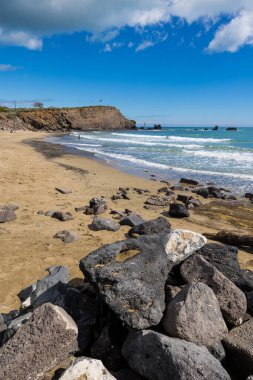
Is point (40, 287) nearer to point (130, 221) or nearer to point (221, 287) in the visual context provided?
point (221, 287)

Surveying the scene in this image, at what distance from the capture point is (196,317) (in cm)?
362

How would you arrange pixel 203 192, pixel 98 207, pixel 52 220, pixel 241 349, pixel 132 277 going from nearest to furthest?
pixel 241 349, pixel 132 277, pixel 52 220, pixel 98 207, pixel 203 192

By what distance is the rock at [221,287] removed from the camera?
399 cm

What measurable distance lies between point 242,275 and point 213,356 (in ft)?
5.19

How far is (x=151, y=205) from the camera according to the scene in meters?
11.6

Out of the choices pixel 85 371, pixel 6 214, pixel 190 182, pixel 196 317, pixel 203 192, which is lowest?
pixel 190 182

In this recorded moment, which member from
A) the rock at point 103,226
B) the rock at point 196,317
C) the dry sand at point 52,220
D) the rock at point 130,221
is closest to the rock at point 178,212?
the dry sand at point 52,220

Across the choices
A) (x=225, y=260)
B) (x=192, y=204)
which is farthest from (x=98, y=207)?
(x=225, y=260)

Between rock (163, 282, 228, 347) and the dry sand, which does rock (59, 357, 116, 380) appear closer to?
rock (163, 282, 228, 347)

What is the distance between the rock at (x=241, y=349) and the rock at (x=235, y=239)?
4.37 m

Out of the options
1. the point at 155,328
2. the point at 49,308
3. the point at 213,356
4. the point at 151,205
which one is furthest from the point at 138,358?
the point at 151,205

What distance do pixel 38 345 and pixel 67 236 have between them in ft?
13.6

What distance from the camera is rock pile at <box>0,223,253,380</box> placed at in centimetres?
A: 329

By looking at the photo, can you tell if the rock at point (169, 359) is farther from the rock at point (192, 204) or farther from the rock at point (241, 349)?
the rock at point (192, 204)
